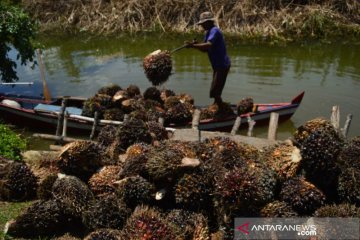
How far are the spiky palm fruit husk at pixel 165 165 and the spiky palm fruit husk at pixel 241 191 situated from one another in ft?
1.92

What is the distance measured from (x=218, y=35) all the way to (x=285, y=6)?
10.7m

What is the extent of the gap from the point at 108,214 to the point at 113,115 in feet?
15.2

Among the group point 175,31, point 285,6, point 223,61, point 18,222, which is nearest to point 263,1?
point 285,6

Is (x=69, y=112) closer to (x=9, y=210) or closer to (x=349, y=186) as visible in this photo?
(x=9, y=210)

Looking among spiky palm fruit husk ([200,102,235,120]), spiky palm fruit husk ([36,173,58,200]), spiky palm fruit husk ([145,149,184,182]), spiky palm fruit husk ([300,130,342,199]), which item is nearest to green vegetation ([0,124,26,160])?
spiky palm fruit husk ([36,173,58,200])

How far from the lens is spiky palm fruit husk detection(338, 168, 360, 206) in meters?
4.68

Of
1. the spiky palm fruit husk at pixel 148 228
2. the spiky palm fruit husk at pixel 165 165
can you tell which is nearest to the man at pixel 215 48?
the spiky palm fruit husk at pixel 165 165

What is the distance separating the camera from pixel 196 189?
4.74 m

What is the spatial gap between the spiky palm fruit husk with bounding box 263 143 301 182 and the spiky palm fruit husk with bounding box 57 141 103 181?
230 cm

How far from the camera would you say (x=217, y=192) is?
14.8 ft

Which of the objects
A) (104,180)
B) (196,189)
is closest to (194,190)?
(196,189)

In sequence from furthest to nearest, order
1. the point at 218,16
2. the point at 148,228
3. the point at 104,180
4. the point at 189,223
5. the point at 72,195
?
the point at 218,16 → the point at 104,180 → the point at 72,195 → the point at 189,223 → the point at 148,228

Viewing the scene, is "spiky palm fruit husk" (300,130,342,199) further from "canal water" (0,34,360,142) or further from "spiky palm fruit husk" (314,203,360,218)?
"canal water" (0,34,360,142)

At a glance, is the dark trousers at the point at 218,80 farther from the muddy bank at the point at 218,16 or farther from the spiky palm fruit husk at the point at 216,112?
the muddy bank at the point at 218,16
